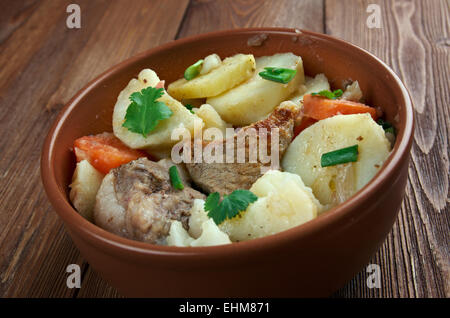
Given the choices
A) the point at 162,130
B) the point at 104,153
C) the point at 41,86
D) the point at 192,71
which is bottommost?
the point at 41,86

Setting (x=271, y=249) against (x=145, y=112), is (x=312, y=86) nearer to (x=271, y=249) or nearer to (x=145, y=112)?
Answer: (x=145, y=112)

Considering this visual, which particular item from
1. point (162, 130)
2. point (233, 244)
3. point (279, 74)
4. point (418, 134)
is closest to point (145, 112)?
point (162, 130)

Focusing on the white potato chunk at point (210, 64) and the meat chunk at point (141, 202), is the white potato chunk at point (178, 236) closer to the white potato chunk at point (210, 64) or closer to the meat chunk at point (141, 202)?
the meat chunk at point (141, 202)

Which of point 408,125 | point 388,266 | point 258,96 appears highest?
point 408,125

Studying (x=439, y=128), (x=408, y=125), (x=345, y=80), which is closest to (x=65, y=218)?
(x=408, y=125)

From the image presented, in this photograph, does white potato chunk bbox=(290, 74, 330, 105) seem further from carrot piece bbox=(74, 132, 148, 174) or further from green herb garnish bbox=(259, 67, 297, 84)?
carrot piece bbox=(74, 132, 148, 174)
